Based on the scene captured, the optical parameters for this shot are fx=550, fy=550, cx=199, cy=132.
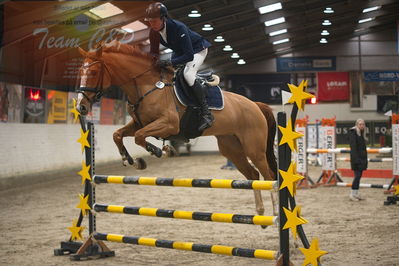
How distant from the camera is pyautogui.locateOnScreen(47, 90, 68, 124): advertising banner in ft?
41.1

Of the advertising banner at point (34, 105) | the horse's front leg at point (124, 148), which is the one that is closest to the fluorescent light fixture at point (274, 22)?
the advertising banner at point (34, 105)

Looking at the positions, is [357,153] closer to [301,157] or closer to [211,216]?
[301,157]

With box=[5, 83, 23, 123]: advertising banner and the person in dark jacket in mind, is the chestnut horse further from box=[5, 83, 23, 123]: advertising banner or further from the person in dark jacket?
box=[5, 83, 23, 123]: advertising banner

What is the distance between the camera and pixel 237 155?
5922 millimetres

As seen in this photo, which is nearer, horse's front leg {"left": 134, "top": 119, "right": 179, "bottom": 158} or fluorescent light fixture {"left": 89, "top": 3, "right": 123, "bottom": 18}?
horse's front leg {"left": 134, "top": 119, "right": 179, "bottom": 158}

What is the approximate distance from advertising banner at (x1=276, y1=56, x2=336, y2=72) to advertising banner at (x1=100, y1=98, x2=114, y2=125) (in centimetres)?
785

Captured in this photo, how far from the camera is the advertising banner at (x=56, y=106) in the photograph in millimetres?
12531

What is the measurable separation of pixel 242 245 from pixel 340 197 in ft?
14.9

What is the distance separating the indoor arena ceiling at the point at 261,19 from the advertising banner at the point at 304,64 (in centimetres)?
158

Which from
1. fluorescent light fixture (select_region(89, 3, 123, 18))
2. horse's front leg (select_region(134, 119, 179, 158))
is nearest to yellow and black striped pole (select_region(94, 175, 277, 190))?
horse's front leg (select_region(134, 119, 179, 158))

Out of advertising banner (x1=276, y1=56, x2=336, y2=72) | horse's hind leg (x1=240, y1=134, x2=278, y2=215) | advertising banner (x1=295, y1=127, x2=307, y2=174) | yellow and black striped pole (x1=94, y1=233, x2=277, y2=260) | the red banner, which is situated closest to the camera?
yellow and black striped pole (x1=94, y1=233, x2=277, y2=260)

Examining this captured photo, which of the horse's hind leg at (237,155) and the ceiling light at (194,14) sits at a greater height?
the ceiling light at (194,14)

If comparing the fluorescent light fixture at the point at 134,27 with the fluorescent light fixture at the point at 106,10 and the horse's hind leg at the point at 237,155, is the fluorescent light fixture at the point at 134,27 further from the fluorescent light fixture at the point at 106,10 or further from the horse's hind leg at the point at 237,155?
the horse's hind leg at the point at 237,155

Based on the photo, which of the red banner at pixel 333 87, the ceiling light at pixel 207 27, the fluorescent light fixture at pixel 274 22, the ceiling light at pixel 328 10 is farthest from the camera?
the red banner at pixel 333 87
